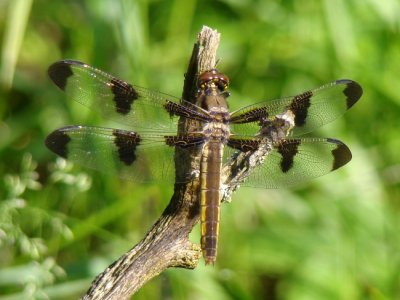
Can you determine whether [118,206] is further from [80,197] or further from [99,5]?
[99,5]

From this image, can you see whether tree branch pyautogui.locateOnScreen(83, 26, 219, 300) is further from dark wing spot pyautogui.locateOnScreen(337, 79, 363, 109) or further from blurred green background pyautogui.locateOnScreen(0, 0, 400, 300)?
blurred green background pyautogui.locateOnScreen(0, 0, 400, 300)

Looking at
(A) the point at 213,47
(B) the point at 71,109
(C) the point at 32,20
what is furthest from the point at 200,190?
(C) the point at 32,20

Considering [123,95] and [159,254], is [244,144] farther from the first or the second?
[159,254]

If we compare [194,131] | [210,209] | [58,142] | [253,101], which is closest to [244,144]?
[194,131]

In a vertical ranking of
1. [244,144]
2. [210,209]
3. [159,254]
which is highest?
[244,144]

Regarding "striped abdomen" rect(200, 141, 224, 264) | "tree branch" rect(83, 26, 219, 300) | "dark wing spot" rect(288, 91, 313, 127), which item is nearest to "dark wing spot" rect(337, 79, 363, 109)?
"dark wing spot" rect(288, 91, 313, 127)

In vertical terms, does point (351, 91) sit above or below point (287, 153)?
above

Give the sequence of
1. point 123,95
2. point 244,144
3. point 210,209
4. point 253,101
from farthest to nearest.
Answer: point 253,101 < point 123,95 < point 244,144 < point 210,209
